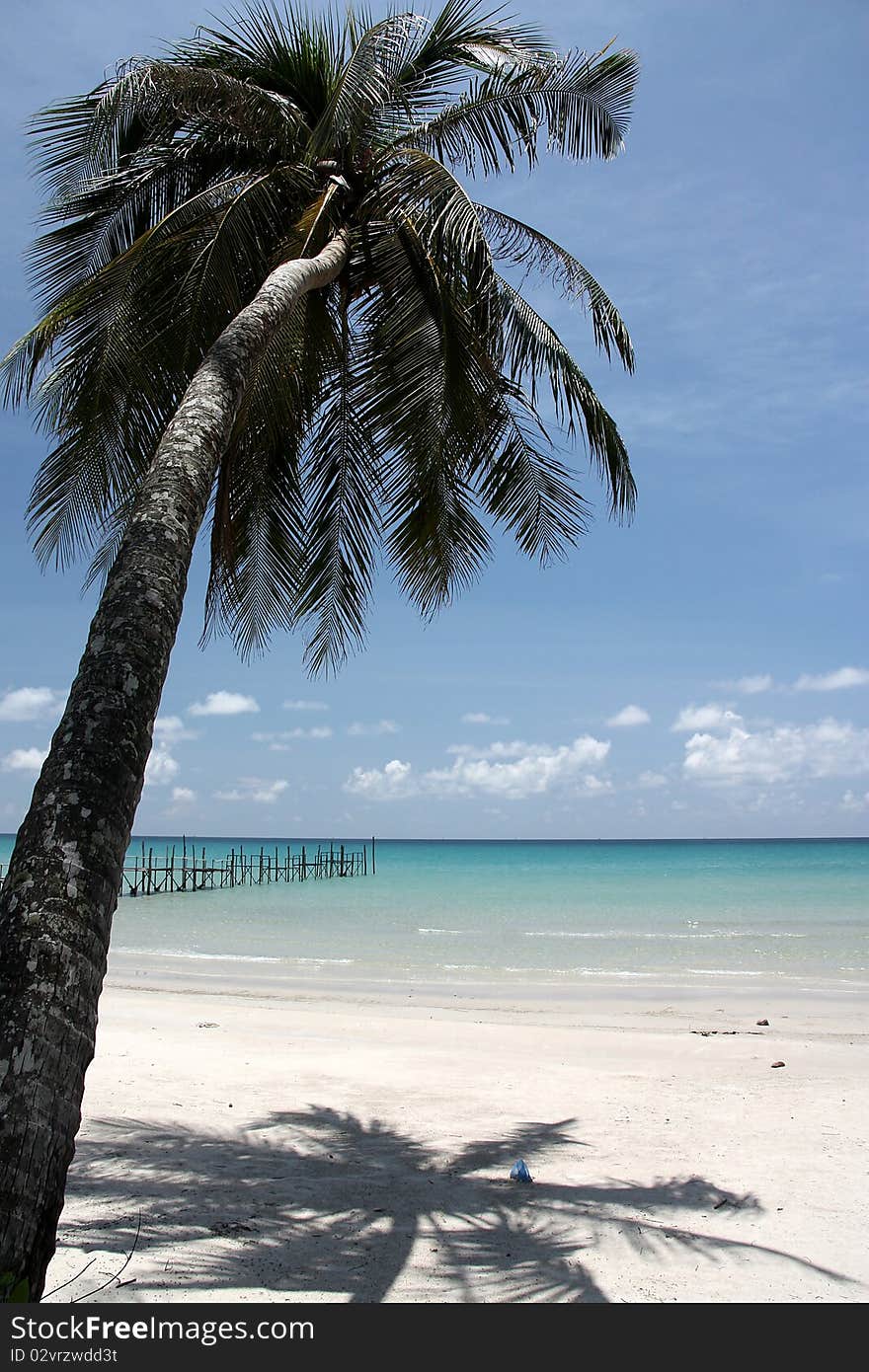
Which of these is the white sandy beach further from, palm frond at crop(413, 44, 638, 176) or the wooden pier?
the wooden pier

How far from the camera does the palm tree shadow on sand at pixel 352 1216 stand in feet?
14.0

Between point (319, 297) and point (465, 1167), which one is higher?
point (319, 297)

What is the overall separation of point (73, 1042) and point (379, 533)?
20.5ft

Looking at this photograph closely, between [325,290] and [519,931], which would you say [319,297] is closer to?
[325,290]

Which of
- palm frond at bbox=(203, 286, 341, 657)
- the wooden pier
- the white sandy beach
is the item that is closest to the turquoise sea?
the wooden pier

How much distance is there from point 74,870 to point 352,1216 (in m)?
3.35

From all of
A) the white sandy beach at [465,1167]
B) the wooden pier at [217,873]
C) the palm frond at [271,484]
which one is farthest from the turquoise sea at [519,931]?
the palm frond at [271,484]

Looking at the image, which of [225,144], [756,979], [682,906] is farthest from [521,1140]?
[682,906]

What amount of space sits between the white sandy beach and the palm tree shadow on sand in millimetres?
17

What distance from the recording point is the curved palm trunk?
2385 mm

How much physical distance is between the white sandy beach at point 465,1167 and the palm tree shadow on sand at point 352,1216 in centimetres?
2

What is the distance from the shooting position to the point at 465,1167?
6.15 metres

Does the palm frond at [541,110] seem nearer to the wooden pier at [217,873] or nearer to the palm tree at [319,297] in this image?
the palm tree at [319,297]

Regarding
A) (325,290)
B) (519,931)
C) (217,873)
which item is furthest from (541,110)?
(217,873)
